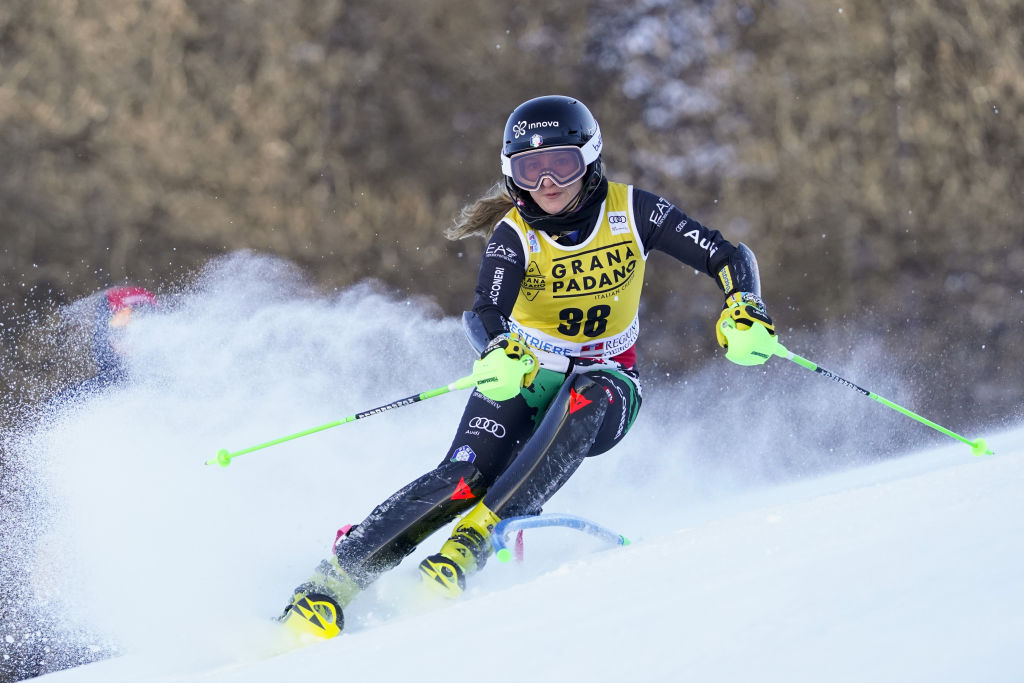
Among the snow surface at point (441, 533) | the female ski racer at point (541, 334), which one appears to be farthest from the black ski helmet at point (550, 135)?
the snow surface at point (441, 533)

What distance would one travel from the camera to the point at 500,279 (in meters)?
2.86

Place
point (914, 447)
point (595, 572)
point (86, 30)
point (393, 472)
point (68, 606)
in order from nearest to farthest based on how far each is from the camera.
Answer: point (595, 572), point (68, 606), point (393, 472), point (914, 447), point (86, 30)

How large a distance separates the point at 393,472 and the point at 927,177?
12.9 ft

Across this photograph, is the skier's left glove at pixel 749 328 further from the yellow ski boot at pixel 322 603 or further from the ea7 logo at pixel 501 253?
the yellow ski boot at pixel 322 603

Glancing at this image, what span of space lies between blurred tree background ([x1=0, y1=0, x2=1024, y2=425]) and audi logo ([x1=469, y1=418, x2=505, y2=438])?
269 cm

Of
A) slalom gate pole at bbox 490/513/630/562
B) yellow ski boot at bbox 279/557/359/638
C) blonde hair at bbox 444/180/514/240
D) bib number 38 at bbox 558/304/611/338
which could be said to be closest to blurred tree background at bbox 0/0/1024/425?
blonde hair at bbox 444/180/514/240

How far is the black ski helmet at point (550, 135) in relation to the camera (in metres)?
2.77

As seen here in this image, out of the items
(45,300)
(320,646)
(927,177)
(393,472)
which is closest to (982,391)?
(927,177)

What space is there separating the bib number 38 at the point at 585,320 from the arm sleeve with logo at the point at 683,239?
27 centimetres

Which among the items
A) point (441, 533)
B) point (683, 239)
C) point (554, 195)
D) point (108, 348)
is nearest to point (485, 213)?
point (554, 195)

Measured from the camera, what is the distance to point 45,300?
5.15 metres

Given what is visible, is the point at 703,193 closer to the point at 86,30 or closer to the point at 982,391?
the point at 982,391

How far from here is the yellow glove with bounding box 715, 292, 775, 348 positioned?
2.65 meters

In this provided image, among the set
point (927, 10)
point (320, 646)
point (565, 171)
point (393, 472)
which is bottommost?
point (320, 646)
